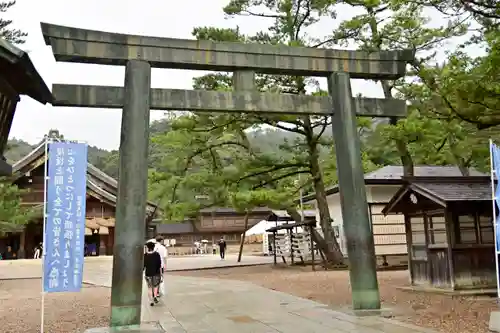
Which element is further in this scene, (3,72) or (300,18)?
(300,18)

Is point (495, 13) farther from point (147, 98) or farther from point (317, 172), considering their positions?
point (317, 172)

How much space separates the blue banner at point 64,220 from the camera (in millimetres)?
8547

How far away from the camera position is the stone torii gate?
Result: 9164mm

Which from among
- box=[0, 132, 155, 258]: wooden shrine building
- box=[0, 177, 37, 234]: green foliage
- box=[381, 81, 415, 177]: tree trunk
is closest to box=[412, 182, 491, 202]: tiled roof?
box=[381, 81, 415, 177]: tree trunk

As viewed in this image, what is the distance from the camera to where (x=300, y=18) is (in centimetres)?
2012

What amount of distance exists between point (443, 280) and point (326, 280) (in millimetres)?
4680

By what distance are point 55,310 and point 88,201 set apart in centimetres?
2282

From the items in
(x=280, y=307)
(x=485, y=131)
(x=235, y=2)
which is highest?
(x=235, y=2)

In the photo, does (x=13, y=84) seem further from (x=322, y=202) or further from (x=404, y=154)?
(x=322, y=202)

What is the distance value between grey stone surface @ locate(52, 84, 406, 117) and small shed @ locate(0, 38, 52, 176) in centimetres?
214

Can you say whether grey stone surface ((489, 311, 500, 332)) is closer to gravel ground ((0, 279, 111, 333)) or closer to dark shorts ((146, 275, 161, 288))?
gravel ground ((0, 279, 111, 333))

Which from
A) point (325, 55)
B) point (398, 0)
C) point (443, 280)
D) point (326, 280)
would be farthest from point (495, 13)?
point (326, 280)

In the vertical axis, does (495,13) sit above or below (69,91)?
above

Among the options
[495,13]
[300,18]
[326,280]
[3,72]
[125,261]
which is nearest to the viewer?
[3,72]
